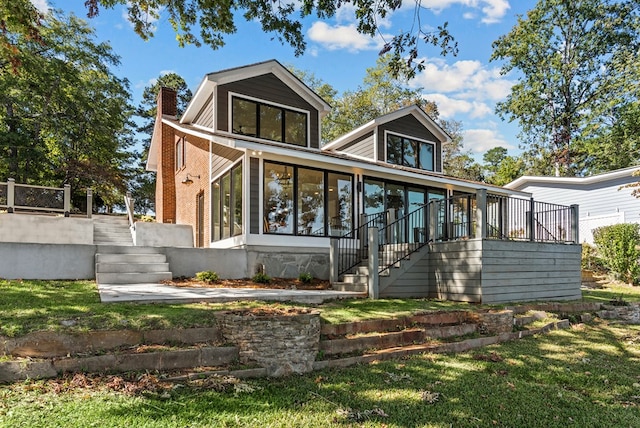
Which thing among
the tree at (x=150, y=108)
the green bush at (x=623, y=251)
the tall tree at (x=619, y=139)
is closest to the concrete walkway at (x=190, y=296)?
the green bush at (x=623, y=251)

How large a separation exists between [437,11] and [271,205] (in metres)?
6.02

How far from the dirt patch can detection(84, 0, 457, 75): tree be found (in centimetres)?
487

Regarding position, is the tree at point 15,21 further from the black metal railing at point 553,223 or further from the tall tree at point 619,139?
the tall tree at point 619,139

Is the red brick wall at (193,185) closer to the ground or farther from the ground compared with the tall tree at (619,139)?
closer to the ground

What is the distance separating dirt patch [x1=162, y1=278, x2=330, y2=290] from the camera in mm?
8648

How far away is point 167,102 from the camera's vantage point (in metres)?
16.7

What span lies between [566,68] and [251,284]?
26788 millimetres

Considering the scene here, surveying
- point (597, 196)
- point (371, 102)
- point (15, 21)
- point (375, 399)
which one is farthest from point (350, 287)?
point (371, 102)

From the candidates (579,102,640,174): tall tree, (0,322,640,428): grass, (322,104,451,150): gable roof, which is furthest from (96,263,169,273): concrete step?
(579,102,640,174): tall tree

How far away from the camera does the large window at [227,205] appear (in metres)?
10.7

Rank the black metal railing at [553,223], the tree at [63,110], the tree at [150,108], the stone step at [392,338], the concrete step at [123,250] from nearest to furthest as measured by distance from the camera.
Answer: the stone step at [392,338], the concrete step at [123,250], the black metal railing at [553,223], the tree at [63,110], the tree at [150,108]

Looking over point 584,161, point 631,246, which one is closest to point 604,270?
point 631,246

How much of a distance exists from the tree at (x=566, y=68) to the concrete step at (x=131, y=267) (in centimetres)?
2581

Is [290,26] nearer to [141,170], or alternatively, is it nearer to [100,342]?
[100,342]
